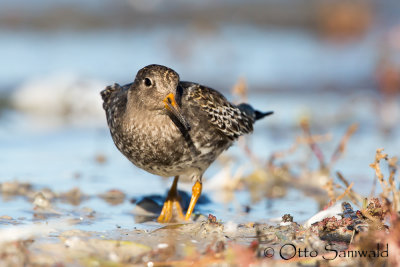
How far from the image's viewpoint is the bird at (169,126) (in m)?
6.32

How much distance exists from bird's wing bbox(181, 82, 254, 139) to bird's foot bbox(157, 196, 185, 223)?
3.09ft

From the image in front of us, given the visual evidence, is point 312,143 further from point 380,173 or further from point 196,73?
point 196,73

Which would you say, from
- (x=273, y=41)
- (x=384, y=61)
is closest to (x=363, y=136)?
(x=384, y=61)

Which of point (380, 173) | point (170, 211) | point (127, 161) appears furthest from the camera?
point (127, 161)

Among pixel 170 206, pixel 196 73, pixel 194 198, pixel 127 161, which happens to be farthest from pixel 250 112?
pixel 196 73

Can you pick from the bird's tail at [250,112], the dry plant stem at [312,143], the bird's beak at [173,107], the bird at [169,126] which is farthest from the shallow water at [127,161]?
the bird's beak at [173,107]

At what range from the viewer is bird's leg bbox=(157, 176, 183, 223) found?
6.90 meters

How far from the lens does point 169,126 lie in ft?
21.3

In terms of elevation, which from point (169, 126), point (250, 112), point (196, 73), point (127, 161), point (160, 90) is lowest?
point (169, 126)

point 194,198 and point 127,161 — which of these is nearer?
point 194,198

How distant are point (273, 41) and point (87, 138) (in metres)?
10.3

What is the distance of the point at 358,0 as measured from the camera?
23203 millimetres

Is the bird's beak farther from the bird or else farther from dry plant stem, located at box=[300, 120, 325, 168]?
dry plant stem, located at box=[300, 120, 325, 168]

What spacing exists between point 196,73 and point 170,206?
874 cm
